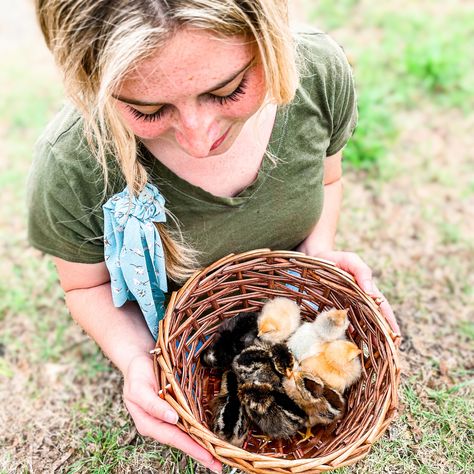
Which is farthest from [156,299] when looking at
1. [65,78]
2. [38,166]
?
[65,78]

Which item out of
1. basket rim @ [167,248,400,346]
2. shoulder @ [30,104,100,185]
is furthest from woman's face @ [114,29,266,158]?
basket rim @ [167,248,400,346]

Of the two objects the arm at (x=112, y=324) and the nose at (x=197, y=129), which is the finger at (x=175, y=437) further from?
the nose at (x=197, y=129)

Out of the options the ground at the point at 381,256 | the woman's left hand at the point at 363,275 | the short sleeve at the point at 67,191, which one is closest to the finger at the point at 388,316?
the woman's left hand at the point at 363,275

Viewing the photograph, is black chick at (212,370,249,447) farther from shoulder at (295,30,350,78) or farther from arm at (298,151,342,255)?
shoulder at (295,30,350,78)

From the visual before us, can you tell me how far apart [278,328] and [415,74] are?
278 centimetres

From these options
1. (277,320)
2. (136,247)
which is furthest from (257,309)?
(136,247)

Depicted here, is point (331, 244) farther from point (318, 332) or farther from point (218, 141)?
point (218, 141)

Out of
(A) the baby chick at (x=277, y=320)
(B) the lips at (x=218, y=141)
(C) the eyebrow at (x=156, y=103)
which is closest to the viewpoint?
(C) the eyebrow at (x=156, y=103)

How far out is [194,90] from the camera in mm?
1192

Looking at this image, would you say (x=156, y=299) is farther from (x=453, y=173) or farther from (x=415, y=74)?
(x=415, y=74)

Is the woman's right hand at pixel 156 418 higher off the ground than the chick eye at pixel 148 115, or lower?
lower

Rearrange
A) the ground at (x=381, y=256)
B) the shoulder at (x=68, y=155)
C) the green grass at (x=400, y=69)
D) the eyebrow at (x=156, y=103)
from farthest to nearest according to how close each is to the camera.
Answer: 1. the green grass at (x=400, y=69)
2. the ground at (x=381, y=256)
3. the shoulder at (x=68, y=155)
4. the eyebrow at (x=156, y=103)

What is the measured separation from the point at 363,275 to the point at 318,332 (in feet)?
0.86

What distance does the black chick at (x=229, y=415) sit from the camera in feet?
5.67
